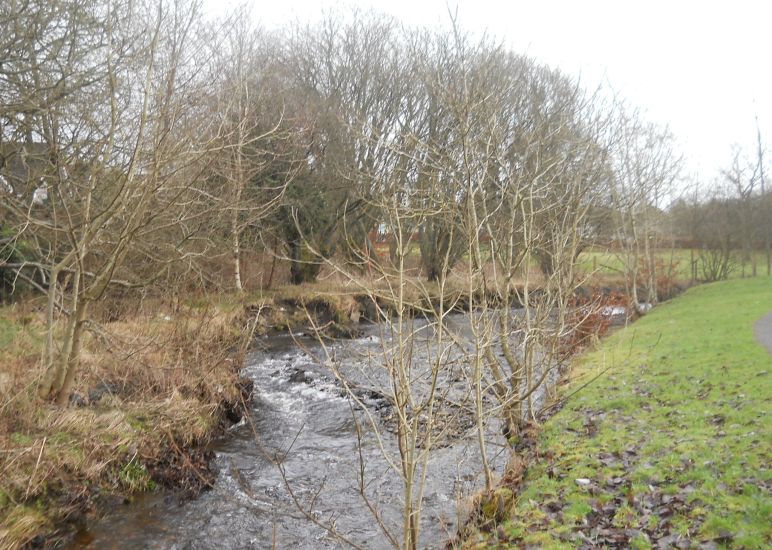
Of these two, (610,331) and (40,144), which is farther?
(610,331)

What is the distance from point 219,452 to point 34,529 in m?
3.28

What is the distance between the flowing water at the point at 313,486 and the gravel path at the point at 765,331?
750 cm

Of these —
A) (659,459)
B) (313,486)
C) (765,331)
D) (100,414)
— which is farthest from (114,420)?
(765,331)

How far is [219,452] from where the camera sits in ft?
30.5

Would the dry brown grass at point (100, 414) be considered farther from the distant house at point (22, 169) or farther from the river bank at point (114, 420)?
the distant house at point (22, 169)

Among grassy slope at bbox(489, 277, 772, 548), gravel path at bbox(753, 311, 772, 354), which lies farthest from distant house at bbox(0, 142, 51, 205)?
gravel path at bbox(753, 311, 772, 354)

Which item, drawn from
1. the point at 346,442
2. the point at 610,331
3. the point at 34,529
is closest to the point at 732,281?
the point at 610,331

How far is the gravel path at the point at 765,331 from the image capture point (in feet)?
43.6

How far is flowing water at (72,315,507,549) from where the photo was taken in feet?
21.3

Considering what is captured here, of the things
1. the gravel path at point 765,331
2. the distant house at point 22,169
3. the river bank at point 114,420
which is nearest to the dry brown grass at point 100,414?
the river bank at point 114,420

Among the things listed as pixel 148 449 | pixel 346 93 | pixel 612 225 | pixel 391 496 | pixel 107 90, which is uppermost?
pixel 346 93

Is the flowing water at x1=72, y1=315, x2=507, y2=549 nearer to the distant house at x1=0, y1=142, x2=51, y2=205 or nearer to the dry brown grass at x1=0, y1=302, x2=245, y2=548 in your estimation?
the dry brown grass at x1=0, y1=302, x2=245, y2=548

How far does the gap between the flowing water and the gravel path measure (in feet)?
Result: 24.6

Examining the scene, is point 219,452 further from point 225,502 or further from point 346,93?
point 346,93
